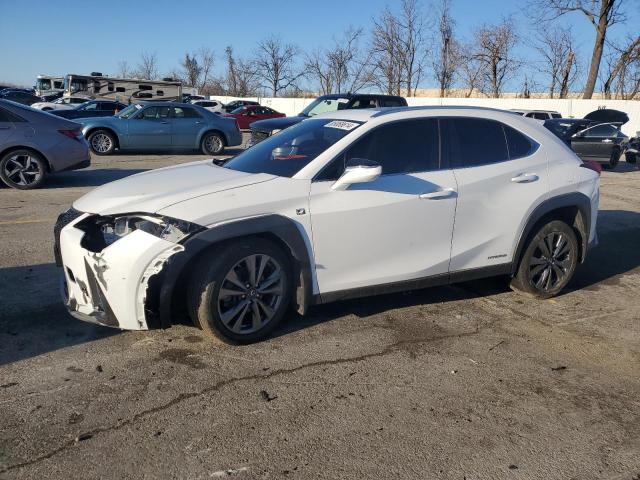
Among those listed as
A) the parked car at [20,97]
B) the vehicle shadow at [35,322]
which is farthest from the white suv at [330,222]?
the parked car at [20,97]

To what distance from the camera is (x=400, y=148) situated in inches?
180

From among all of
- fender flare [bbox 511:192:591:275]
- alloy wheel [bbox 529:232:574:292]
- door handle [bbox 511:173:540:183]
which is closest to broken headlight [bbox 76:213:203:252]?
door handle [bbox 511:173:540:183]

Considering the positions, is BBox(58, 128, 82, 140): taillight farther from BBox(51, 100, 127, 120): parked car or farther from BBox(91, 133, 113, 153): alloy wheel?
BBox(51, 100, 127, 120): parked car

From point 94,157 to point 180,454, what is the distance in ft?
48.0

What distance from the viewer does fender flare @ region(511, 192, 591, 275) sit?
5066 mm

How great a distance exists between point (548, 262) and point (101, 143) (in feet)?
45.8

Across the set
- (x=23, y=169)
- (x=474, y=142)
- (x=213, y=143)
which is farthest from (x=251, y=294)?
(x=213, y=143)

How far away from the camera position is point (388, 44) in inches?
1914

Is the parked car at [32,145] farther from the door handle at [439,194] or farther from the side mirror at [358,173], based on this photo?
the door handle at [439,194]

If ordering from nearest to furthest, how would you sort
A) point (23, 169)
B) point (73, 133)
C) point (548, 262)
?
1. point (548, 262)
2. point (23, 169)
3. point (73, 133)

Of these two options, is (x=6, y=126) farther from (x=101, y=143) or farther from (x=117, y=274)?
(x=117, y=274)

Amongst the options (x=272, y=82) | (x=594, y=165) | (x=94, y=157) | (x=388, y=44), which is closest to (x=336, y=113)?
(x=594, y=165)

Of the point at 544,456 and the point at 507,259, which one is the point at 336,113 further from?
the point at 544,456

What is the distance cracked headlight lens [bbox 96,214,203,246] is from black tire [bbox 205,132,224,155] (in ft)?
46.6
